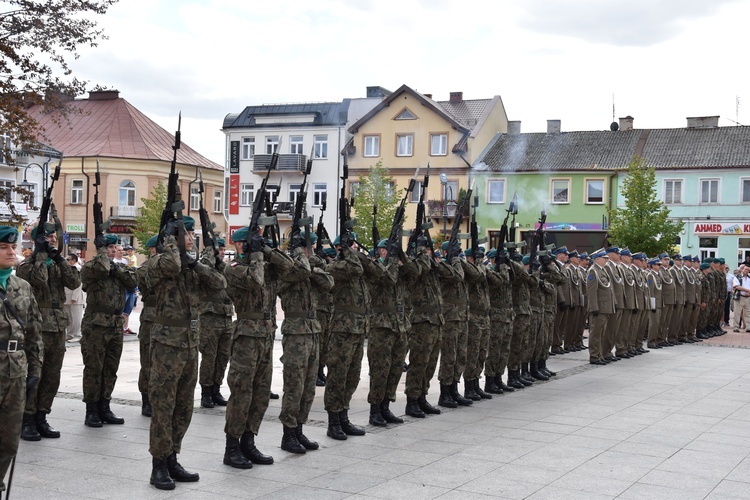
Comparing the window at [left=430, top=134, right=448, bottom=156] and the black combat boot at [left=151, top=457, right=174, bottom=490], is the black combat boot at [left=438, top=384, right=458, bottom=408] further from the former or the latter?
the window at [left=430, top=134, right=448, bottom=156]

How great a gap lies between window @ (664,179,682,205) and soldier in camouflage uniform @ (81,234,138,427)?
37.7 m

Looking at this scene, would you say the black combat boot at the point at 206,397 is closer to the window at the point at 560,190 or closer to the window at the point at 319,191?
the window at the point at 560,190

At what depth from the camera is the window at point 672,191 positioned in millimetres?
43000

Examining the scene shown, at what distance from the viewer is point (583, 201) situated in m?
43.8

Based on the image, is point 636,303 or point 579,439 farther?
point 636,303

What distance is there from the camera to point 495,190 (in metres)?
45.2

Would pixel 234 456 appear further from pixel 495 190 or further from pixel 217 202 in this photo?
pixel 217 202

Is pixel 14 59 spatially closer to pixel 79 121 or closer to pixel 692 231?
pixel 692 231

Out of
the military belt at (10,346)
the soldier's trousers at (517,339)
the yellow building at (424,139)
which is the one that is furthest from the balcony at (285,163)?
the military belt at (10,346)

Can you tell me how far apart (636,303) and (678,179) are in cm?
2718

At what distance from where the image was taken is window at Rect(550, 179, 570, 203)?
44281 millimetres

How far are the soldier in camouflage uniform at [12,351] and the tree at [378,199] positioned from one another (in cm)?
2965

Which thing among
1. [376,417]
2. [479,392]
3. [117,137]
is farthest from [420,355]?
[117,137]

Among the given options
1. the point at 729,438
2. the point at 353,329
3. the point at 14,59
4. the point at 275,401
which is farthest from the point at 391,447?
the point at 14,59
